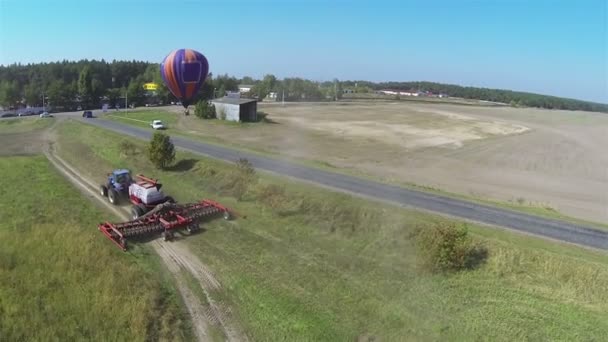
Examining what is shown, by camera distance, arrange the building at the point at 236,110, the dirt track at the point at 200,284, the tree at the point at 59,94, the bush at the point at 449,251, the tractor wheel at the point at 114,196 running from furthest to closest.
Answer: the tree at the point at 59,94 < the building at the point at 236,110 < the tractor wheel at the point at 114,196 < the bush at the point at 449,251 < the dirt track at the point at 200,284

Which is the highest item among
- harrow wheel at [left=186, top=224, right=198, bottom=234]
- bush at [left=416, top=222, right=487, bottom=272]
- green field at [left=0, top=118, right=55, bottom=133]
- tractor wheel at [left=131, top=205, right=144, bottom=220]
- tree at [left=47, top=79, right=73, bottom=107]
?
tree at [left=47, top=79, right=73, bottom=107]

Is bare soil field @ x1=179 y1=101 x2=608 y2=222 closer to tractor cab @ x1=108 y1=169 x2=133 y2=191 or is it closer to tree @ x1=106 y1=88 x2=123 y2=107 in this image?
tractor cab @ x1=108 y1=169 x2=133 y2=191

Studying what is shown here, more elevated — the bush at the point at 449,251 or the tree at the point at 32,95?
the tree at the point at 32,95

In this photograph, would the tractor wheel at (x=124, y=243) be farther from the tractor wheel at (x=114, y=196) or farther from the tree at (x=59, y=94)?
the tree at (x=59, y=94)

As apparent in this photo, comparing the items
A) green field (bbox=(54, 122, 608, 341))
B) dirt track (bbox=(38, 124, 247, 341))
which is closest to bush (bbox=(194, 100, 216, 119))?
dirt track (bbox=(38, 124, 247, 341))

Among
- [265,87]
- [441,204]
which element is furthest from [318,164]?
[265,87]

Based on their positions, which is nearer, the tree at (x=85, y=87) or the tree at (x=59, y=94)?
the tree at (x=59, y=94)

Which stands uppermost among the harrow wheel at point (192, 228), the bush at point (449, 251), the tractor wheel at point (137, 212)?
the bush at point (449, 251)

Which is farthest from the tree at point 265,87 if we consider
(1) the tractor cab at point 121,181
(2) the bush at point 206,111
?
(1) the tractor cab at point 121,181

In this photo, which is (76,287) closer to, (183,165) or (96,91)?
(183,165)
